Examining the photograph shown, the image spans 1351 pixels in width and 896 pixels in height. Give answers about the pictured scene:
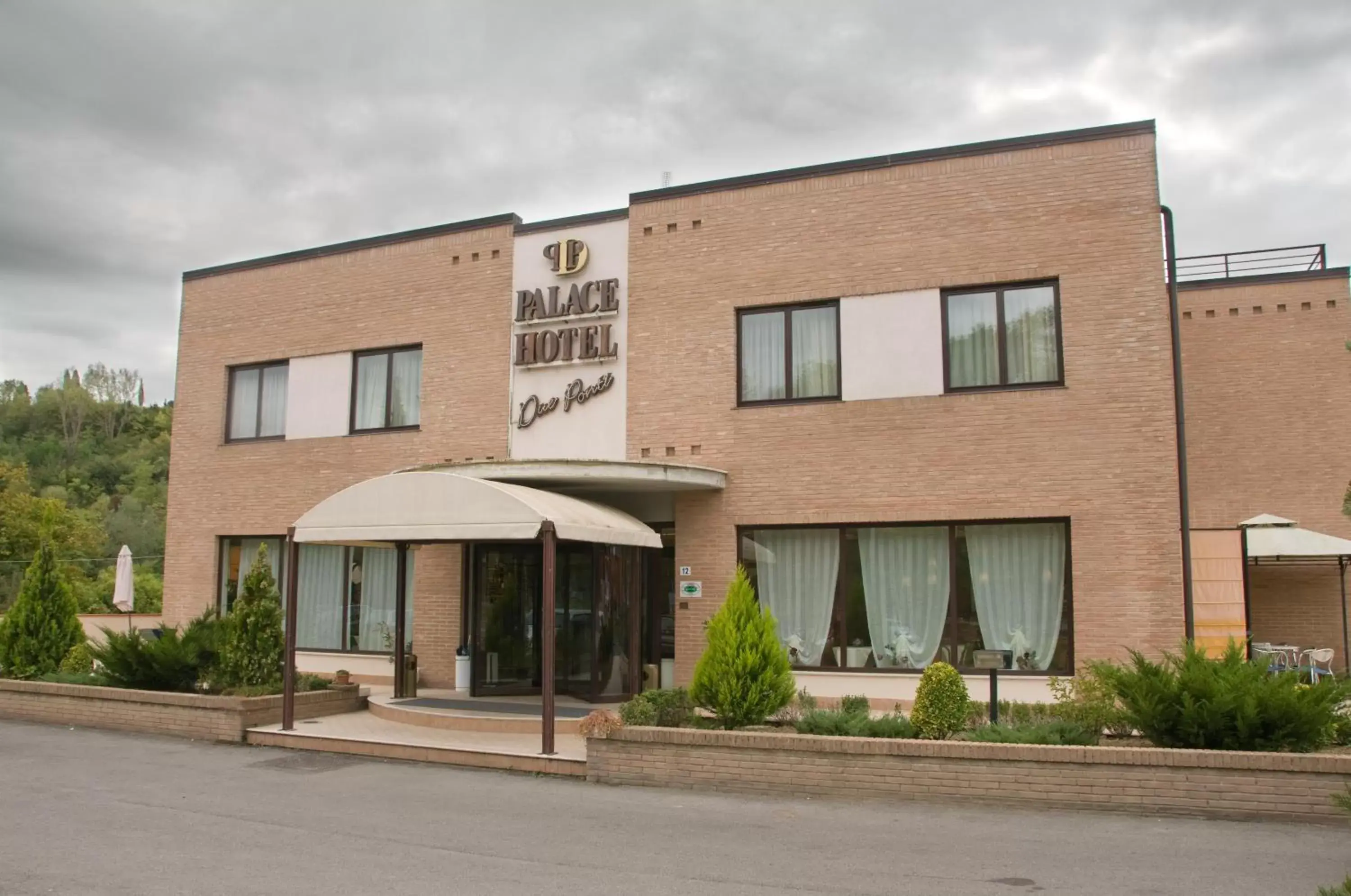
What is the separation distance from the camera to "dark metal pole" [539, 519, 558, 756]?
1223 centimetres

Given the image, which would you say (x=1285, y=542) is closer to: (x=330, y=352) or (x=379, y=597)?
(x=379, y=597)

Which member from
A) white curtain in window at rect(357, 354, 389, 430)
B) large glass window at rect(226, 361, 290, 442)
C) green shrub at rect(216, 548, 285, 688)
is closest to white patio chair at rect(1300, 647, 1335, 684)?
green shrub at rect(216, 548, 285, 688)

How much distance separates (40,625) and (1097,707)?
1571 centimetres

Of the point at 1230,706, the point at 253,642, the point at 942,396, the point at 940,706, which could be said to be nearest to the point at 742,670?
the point at 940,706

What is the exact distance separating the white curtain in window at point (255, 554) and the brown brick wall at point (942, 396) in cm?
793

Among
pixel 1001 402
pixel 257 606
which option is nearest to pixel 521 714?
pixel 257 606

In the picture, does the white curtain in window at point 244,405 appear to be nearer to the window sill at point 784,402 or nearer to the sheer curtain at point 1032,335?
the window sill at point 784,402

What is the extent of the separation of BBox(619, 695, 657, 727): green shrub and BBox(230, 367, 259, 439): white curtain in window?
39.2ft

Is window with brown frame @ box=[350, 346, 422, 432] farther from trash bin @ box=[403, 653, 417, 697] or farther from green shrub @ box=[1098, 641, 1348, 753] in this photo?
green shrub @ box=[1098, 641, 1348, 753]

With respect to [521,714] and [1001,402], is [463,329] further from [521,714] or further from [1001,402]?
[1001,402]

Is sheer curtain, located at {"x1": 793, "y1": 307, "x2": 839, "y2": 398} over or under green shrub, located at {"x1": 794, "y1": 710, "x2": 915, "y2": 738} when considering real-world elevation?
over

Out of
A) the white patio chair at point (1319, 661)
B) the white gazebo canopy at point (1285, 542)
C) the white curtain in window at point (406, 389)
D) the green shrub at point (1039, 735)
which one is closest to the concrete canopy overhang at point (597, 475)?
the white curtain in window at point (406, 389)

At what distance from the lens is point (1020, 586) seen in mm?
14688

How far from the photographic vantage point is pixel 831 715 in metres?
11.4
